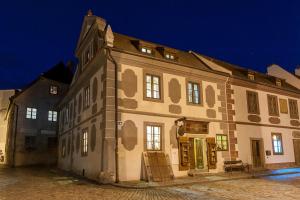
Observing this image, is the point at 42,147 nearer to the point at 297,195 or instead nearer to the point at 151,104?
the point at 151,104

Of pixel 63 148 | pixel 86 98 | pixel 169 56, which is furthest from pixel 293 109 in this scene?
pixel 63 148

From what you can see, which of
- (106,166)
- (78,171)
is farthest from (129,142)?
(78,171)

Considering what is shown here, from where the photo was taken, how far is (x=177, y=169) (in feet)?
51.3

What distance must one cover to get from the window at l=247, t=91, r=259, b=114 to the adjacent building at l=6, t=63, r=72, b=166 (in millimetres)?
20439

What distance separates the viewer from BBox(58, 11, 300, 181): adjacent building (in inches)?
568

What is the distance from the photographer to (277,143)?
2191 centimetres

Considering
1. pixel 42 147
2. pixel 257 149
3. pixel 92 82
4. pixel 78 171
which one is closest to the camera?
pixel 92 82

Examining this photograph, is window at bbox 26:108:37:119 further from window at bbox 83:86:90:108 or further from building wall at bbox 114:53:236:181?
building wall at bbox 114:53:236:181

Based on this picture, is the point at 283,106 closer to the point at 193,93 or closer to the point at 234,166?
the point at 234,166

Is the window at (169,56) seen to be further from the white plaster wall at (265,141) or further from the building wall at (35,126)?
the building wall at (35,126)

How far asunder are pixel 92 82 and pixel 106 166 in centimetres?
569

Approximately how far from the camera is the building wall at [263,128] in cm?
1973

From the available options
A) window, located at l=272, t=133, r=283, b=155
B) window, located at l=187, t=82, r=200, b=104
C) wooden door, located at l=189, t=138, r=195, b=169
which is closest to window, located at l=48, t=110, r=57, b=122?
window, located at l=187, t=82, r=200, b=104

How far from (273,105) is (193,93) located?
865 cm
